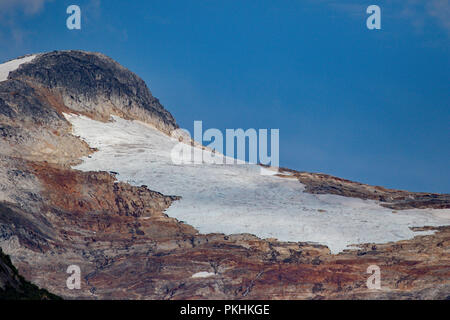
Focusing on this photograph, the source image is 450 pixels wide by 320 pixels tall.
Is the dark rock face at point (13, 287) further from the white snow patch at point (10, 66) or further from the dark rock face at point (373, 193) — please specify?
the white snow patch at point (10, 66)

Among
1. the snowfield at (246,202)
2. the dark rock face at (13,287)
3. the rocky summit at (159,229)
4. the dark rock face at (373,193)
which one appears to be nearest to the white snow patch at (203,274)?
the rocky summit at (159,229)

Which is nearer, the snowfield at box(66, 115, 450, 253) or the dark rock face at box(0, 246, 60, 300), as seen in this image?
the dark rock face at box(0, 246, 60, 300)

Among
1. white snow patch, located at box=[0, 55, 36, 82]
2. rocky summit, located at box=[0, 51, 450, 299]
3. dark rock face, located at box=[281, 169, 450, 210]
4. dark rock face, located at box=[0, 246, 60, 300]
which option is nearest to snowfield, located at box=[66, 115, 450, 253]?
rocky summit, located at box=[0, 51, 450, 299]

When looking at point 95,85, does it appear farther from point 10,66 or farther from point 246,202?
point 246,202

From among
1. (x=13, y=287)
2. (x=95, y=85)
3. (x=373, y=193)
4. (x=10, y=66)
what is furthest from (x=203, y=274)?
(x=10, y=66)

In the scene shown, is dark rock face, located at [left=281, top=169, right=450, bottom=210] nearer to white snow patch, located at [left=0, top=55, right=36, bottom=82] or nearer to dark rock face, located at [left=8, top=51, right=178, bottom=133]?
dark rock face, located at [left=8, top=51, right=178, bottom=133]

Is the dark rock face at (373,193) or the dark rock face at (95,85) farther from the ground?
the dark rock face at (95,85)
